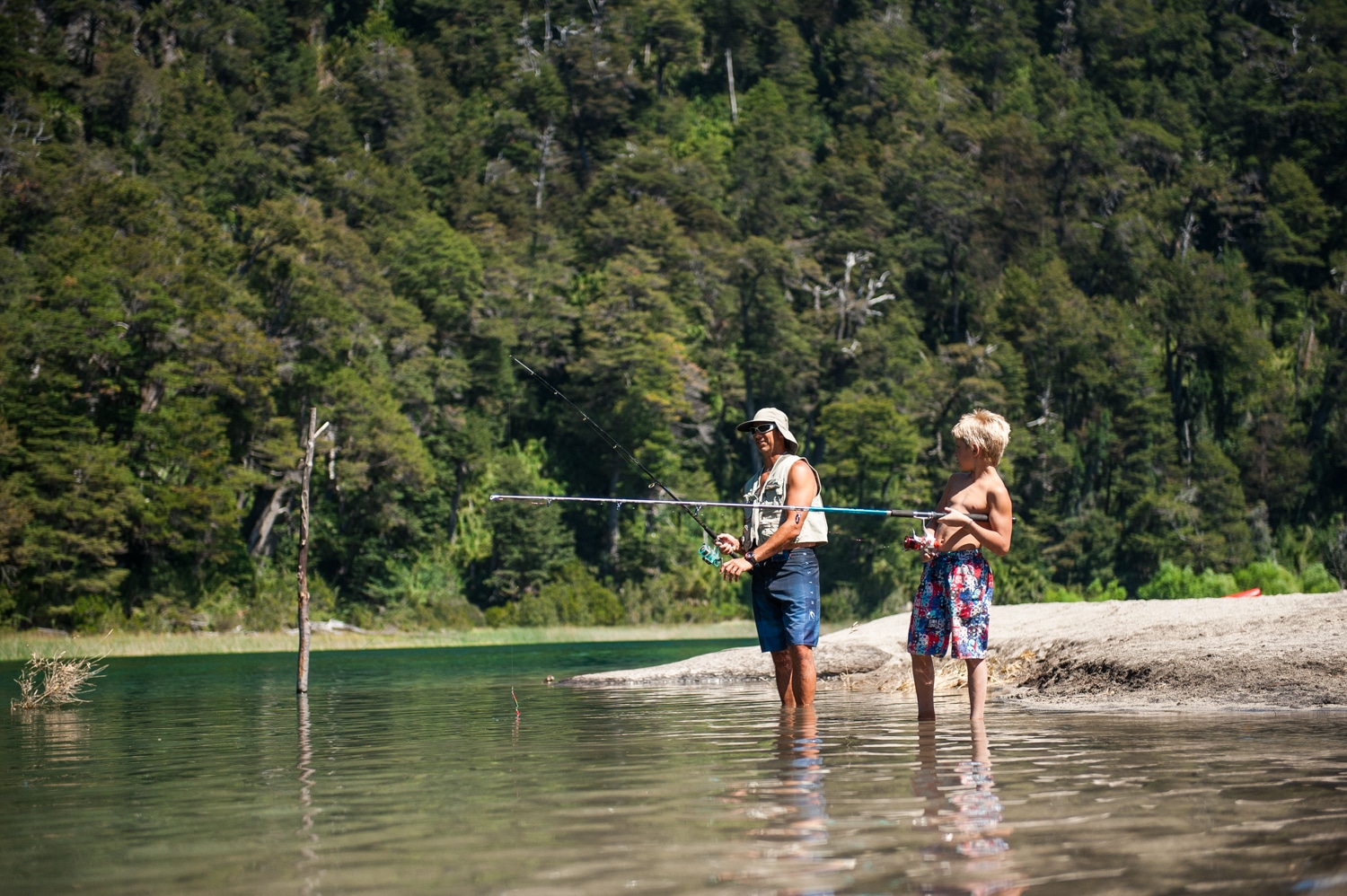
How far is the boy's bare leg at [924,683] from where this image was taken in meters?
7.96

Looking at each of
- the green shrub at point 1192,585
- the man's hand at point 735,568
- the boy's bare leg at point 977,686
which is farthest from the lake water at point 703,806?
the green shrub at point 1192,585

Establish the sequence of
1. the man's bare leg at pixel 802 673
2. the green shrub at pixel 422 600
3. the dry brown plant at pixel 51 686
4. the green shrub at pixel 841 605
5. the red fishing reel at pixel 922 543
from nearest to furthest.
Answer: the red fishing reel at pixel 922 543
the man's bare leg at pixel 802 673
the dry brown plant at pixel 51 686
the green shrub at pixel 422 600
the green shrub at pixel 841 605

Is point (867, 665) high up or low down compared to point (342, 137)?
down

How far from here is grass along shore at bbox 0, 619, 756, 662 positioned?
116 ft

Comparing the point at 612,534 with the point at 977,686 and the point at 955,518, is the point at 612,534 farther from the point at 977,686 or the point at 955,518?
the point at 955,518

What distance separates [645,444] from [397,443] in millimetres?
12771

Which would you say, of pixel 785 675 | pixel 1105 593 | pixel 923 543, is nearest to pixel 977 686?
pixel 923 543

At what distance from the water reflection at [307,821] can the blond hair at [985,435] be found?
384 centimetres

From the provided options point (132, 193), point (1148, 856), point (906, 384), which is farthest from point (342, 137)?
point (1148, 856)

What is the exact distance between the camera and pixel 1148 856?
394 centimetres

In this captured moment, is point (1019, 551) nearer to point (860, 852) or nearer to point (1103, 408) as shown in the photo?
point (1103, 408)

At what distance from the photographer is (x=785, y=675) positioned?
29.8 feet

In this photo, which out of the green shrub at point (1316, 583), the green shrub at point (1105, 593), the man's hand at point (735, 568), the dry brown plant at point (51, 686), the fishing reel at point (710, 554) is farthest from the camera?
the green shrub at point (1105, 593)

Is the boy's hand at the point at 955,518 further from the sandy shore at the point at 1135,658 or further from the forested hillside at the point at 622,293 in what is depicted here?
the forested hillside at the point at 622,293
